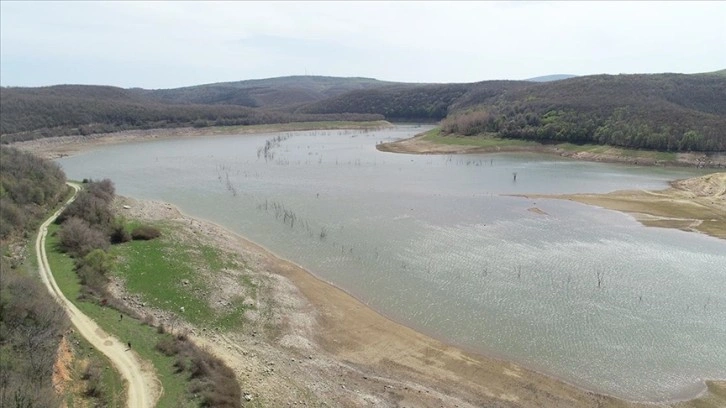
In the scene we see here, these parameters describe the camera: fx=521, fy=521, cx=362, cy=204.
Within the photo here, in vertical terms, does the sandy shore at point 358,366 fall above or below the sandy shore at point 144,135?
below

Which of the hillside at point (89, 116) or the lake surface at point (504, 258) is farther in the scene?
the hillside at point (89, 116)

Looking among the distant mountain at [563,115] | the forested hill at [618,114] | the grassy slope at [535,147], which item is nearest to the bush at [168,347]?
the grassy slope at [535,147]

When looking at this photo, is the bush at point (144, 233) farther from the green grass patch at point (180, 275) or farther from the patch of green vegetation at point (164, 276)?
the patch of green vegetation at point (164, 276)

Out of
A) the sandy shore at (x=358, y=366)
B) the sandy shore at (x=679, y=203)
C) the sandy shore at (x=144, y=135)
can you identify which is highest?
the sandy shore at (x=144, y=135)

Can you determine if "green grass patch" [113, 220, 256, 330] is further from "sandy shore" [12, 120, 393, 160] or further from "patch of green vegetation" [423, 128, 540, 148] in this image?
"patch of green vegetation" [423, 128, 540, 148]

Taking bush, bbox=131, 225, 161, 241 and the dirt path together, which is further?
bush, bbox=131, 225, 161, 241

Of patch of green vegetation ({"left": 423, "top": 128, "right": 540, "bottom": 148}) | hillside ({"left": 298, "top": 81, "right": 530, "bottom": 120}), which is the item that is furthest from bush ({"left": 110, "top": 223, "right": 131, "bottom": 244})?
hillside ({"left": 298, "top": 81, "right": 530, "bottom": 120})
